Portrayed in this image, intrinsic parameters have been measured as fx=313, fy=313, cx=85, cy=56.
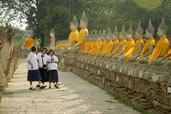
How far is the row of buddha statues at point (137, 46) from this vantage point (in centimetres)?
747

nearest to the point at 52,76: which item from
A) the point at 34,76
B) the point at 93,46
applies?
the point at 34,76

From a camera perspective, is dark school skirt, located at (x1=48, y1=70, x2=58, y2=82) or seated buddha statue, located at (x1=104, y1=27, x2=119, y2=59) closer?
dark school skirt, located at (x1=48, y1=70, x2=58, y2=82)

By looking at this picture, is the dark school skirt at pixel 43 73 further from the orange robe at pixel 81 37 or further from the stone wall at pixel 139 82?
the orange robe at pixel 81 37

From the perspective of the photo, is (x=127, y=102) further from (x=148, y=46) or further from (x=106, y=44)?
(x=106, y=44)

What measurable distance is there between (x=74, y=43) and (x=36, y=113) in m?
12.8

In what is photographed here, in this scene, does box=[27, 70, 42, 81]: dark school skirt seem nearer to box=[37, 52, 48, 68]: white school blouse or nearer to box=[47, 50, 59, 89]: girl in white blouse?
box=[47, 50, 59, 89]: girl in white blouse

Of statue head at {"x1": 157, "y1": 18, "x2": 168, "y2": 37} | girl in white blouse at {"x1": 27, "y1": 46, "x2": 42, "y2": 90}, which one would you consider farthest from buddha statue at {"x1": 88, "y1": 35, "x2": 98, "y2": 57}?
statue head at {"x1": 157, "y1": 18, "x2": 168, "y2": 37}

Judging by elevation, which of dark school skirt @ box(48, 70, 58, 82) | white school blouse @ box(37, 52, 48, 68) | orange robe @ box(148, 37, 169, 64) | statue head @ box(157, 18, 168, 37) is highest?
statue head @ box(157, 18, 168, 37)

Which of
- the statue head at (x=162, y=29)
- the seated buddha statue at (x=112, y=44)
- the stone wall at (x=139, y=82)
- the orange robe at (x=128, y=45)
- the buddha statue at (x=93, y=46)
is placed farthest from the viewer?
the buddha statue at (x=93, y=46)

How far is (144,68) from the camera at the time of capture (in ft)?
24.5

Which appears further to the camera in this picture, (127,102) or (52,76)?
(52,76)

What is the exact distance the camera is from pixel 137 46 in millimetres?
9047

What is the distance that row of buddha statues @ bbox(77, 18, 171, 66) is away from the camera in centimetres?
747

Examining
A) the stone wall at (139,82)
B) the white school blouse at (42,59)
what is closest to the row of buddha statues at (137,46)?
the stone wall at (139,82)
